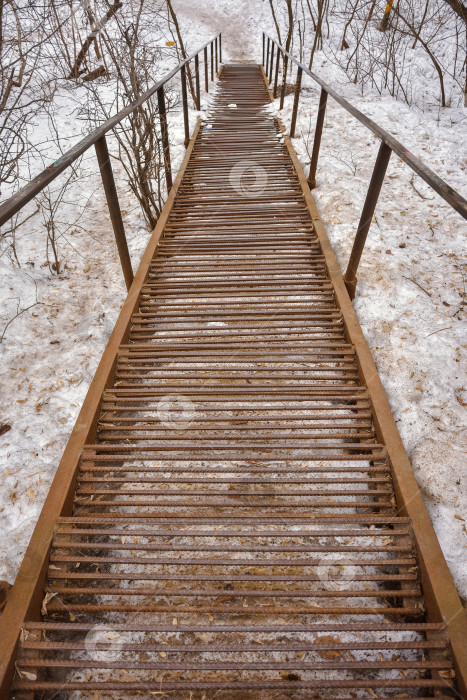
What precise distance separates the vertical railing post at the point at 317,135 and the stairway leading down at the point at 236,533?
6.41ft

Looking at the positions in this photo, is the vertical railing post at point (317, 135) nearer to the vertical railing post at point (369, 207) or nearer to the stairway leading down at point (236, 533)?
the vertical railing post at point (369, 207)

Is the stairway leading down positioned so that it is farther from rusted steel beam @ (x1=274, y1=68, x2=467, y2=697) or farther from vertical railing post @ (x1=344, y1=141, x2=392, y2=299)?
vertical railing post @ (x1=344, y1=141, x2=392, y2=299)

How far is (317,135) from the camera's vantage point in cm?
384

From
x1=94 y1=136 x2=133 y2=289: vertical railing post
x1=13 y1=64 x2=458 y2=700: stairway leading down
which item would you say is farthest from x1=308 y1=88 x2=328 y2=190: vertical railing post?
x1=94 y1=136 x2=133 y2=289: vertical railing post

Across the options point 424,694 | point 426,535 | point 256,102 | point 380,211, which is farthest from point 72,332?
point 256,102

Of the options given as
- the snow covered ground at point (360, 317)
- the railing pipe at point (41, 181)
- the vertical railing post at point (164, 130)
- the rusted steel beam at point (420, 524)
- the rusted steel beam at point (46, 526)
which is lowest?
the snow covered ground at point (360, 317)

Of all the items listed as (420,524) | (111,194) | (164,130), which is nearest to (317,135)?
(164,130)

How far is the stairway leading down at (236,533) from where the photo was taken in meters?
1.25

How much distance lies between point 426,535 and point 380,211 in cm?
332

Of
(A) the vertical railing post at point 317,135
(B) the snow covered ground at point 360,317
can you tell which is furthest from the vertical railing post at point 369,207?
(A) the vertical railing post at point 317,135

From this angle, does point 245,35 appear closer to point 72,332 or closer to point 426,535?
point 72,332

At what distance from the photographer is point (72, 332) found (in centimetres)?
293

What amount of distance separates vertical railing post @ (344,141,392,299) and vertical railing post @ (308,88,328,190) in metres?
1.66

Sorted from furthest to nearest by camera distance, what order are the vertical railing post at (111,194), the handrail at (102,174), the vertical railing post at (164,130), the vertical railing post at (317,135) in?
the vertical railing post at (317,135)
the vertical railing post at (164,130)
the vertical railing post at (111,194)
the handrail at (102,174)
